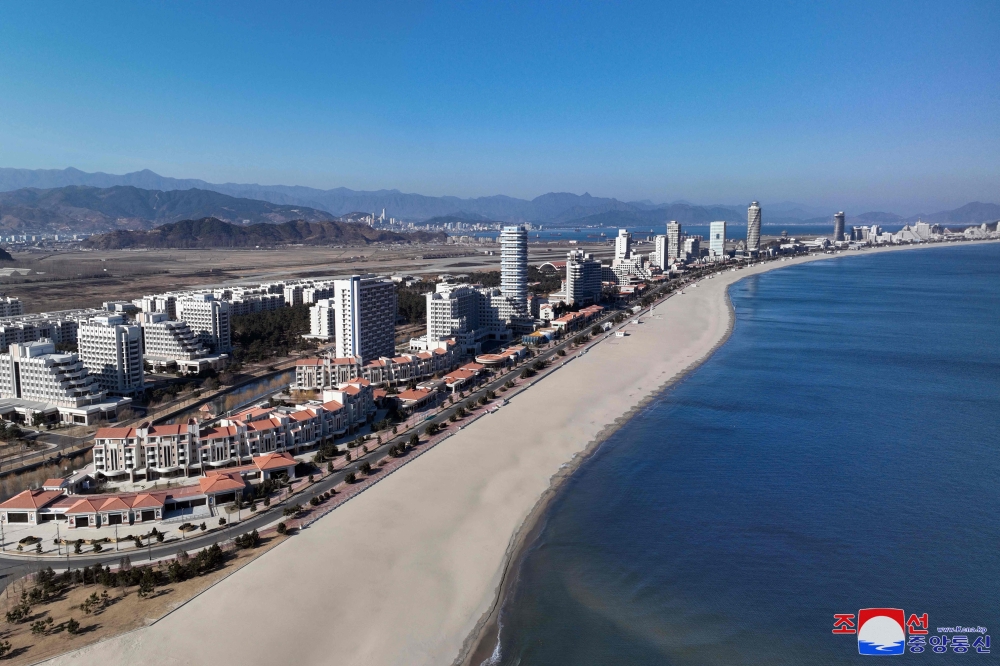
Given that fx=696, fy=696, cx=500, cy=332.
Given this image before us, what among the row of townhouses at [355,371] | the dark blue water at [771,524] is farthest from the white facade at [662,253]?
the row of townhouses at [355,371]

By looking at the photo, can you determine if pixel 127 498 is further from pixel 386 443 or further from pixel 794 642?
pixel 794 642

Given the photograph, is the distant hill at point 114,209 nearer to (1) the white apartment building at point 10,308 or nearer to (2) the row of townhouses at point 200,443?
(1) the white apartment building at point 10,308

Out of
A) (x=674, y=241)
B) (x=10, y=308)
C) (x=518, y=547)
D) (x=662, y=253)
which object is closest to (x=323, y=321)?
(x=10, y=308)

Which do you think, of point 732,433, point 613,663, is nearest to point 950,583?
point 613,663

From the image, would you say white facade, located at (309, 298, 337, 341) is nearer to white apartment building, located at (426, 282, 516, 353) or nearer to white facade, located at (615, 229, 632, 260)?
white apartment building, located at (426, 282, 516, 353)

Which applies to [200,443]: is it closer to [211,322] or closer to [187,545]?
[187,545]

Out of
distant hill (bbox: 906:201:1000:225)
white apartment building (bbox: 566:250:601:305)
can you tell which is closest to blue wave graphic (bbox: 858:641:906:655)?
white apartment building (bbox: 566:250:601:305)
